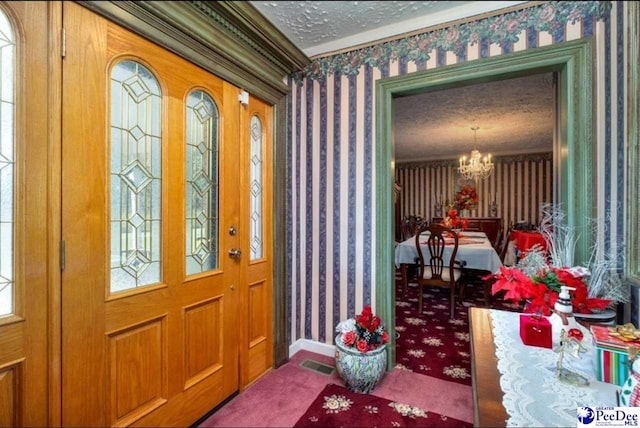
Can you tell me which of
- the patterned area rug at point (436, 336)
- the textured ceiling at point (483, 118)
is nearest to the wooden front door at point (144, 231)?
the patterned area rug at point (436, 336)

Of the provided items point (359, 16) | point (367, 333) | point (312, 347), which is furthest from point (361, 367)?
point (359, 16)

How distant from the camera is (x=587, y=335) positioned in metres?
1.00

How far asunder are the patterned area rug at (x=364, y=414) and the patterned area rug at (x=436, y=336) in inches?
16.4

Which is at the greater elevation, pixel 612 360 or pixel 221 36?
pixel 221 36

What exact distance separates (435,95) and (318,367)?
9.37 ft

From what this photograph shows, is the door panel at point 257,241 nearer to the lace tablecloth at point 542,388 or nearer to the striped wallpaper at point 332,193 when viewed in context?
the striped wallpaper at point 332,193

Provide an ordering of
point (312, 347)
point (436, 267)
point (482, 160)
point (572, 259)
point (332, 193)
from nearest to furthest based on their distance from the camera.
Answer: point (572, 259) < point (332, 193) < point (312, 347) < point (436, 267) < point (482, 160)

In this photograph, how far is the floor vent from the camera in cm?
194

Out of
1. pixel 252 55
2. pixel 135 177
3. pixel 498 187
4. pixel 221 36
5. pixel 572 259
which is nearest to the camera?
pixel 135 177

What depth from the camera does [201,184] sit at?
1.53m

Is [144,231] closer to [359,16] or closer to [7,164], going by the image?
[7,164]

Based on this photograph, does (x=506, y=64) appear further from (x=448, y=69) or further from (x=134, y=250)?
(x=134, y=250)

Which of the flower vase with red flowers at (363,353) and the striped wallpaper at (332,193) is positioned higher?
the striped wallpaper at (332,193)

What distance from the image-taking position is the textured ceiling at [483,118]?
2994 millimetres
